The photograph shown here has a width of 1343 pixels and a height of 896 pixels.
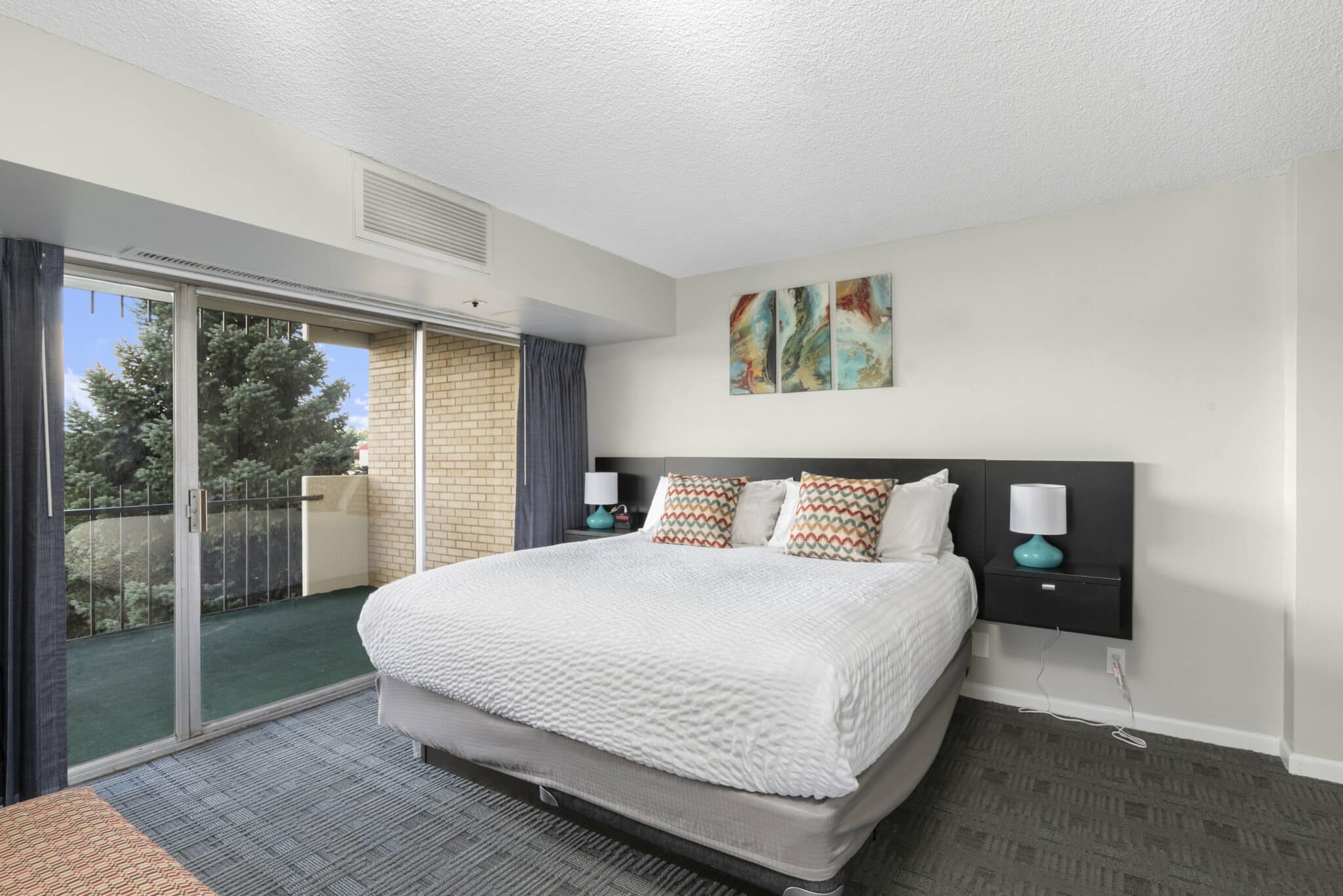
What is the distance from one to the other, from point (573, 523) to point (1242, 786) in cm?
368

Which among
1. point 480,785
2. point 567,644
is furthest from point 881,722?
point 480,785

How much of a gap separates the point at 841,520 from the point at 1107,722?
5.08ft

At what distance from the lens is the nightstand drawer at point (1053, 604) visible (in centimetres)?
279

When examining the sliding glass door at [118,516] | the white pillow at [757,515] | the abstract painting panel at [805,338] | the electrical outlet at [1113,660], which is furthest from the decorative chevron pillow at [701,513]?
the sliding glass door at [118,516]

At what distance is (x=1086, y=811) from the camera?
234 centimetres

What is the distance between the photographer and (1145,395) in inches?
122

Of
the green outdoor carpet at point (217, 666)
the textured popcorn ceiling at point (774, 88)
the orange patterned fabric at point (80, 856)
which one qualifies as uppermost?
the textured popcorn ceiling at point (774, 88)

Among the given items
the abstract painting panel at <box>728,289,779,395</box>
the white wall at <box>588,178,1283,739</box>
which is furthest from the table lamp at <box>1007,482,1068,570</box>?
the abstract painting panel at <box>728,289,779,395</box>

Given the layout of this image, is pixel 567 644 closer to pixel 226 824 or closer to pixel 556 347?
pixel 226 824

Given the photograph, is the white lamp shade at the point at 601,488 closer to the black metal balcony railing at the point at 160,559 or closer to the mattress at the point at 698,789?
the black metal balcony railing at the point at 160,559

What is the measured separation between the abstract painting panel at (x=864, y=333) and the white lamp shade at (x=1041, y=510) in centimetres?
102

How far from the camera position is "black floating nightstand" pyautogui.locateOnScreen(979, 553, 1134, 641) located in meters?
2.79

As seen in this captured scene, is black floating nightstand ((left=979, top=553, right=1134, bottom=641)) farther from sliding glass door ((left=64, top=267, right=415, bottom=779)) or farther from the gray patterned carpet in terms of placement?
sliding glass door ((left=64, top=267, right=415, bottom=779))

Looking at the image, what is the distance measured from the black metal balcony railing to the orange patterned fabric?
151cm
